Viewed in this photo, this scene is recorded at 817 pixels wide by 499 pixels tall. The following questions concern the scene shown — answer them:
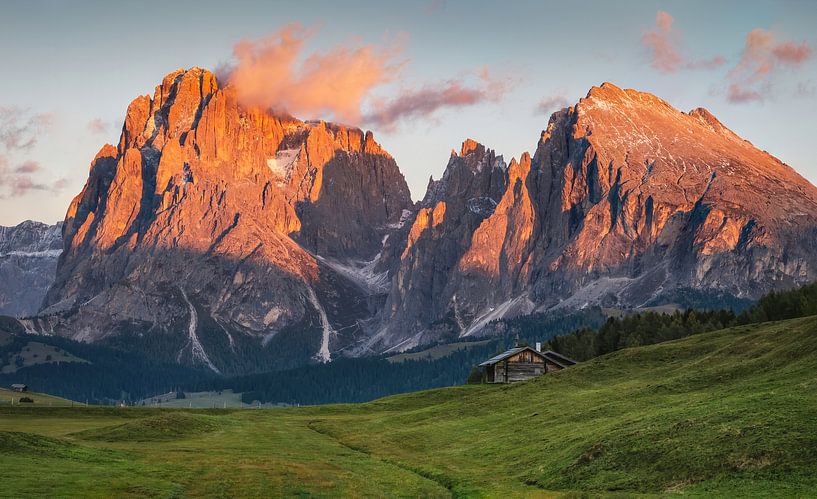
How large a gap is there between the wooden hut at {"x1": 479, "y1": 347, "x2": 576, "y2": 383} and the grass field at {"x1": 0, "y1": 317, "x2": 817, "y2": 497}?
42485mm

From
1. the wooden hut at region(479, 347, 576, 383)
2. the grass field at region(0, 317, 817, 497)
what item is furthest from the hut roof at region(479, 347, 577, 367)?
the grass field at region(0, 317, 817, 497)

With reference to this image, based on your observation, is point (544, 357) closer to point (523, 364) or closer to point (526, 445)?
point (523, 364)

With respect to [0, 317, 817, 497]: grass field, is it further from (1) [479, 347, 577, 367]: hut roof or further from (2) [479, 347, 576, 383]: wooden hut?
(1) [479, 347, 577, 367]: hut roof

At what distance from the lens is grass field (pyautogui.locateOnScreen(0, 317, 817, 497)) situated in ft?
165

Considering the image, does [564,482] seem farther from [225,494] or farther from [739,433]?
[225,494]

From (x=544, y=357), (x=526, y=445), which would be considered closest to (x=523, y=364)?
(x=544, y=357)

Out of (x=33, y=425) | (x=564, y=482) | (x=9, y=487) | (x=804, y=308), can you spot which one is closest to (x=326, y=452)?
(x=564, y=482)

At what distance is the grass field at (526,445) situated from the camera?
50406 mm

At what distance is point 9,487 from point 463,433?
42.1m

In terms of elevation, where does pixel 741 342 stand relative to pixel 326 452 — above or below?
above

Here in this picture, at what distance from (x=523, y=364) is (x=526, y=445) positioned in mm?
80168

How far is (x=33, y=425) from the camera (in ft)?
339

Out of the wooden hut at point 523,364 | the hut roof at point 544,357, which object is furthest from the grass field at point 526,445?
the hut roof at point 544,357

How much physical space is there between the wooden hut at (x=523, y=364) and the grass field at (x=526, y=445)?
139ft
